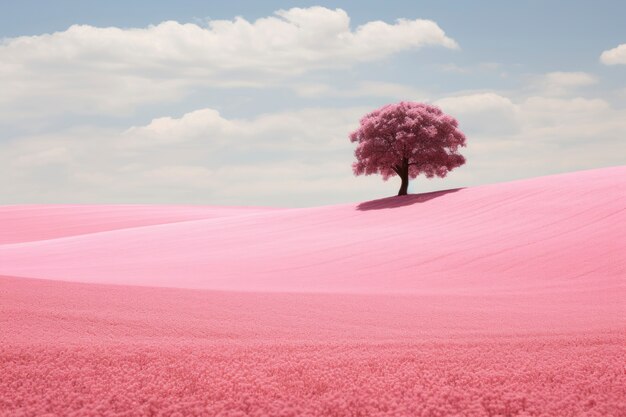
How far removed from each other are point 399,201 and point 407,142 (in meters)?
3.35

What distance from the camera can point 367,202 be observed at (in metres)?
33.8

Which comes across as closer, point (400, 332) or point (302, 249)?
point (400, 332)

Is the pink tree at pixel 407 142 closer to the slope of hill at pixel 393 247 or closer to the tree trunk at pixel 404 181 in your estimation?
the tree trunk at pixel 404 181

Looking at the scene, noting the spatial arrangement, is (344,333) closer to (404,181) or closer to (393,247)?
(393,247)

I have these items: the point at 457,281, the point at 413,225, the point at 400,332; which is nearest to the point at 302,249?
the point at 413,225

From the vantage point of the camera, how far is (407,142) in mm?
32719

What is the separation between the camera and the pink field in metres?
4.99

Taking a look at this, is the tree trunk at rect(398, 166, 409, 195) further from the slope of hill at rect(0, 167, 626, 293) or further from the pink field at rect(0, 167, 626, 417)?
the pink field at rect(0, 167, 626, 417)

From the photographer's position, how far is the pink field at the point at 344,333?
4.99 metres

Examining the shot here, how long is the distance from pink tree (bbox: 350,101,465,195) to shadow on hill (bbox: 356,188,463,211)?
1.71m

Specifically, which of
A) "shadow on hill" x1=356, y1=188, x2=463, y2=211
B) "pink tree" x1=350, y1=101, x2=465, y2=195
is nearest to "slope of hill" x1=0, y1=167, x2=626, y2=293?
"shadow on hill" x1=356, y1=188, x2=463, y2=211

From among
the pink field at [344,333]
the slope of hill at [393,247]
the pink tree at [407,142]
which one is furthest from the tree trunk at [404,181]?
the pink field at [344,333]

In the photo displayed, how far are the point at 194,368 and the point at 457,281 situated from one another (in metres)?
10.4

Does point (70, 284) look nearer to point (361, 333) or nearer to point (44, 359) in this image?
point (44, 359)
